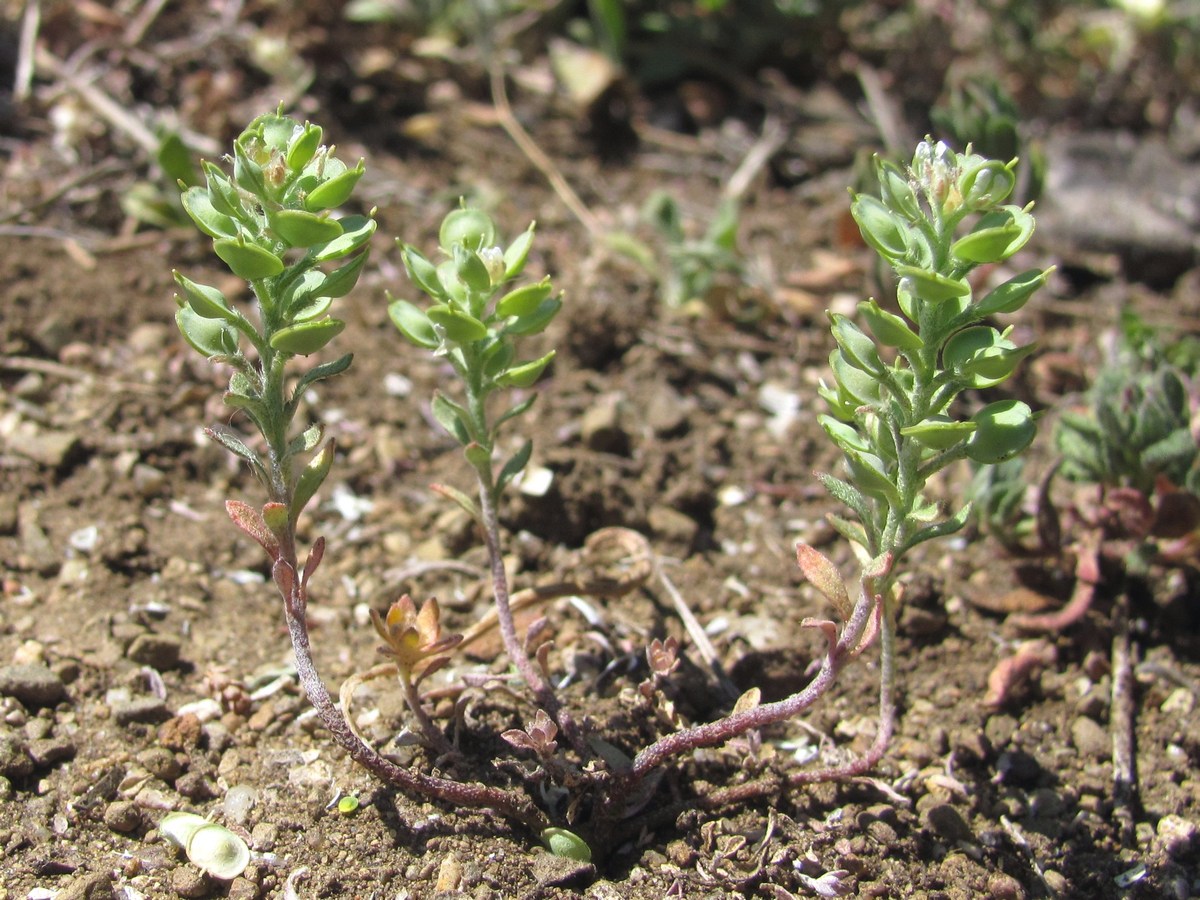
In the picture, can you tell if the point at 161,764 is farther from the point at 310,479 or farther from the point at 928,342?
the point at 928,342

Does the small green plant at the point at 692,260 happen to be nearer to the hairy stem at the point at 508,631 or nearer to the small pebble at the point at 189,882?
the hairy stem at the point at 508,631

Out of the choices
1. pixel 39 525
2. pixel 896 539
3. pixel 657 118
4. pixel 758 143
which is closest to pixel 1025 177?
pixel 758 143

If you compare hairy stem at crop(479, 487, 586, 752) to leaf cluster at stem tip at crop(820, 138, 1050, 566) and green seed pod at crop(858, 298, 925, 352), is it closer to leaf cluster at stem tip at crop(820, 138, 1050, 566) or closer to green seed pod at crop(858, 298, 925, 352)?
leaf cluster at stem tip at crop(820, 138, 1050, 566)

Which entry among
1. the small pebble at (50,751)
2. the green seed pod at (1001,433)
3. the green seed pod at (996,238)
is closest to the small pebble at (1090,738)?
the green seed pod at (1001,433)

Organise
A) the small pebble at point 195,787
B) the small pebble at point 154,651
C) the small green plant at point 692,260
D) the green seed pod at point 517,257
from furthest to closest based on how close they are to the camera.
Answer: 1. the small green plant at point 692,260
2. the small pebble at point 154,651
3. the small pebble at point 195,787
4. the green seed pod at point 517,257

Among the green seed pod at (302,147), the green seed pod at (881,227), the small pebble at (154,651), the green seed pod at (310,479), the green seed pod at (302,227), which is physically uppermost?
the green seed pod at (302,147)

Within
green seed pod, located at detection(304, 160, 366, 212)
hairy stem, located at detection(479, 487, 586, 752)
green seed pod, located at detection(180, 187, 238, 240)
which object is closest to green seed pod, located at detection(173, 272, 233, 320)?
green seed pod, located at detection(180, 187, 238, 240)

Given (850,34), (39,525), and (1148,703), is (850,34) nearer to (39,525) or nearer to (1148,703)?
(1148,703)

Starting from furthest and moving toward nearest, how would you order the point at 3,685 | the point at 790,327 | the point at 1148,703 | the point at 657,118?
the point at 657,118, the point at 790,327, the point at 1148,703, the point at 3,685
